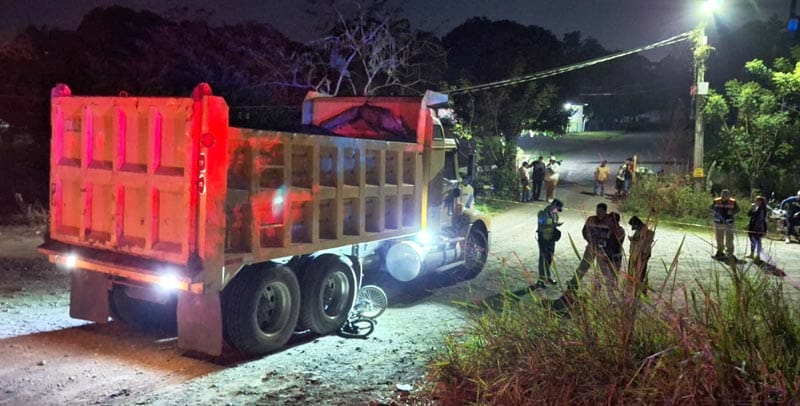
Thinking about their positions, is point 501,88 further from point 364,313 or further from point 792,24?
point 364,313

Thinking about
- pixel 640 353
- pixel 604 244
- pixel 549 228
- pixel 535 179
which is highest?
pixel 535 179

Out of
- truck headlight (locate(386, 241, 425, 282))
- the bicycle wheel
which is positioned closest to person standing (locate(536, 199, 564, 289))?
truck headlight (locate(386, 241, 425, 282))

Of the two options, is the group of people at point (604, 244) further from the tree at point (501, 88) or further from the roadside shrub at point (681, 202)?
the tree at point (501, 88)

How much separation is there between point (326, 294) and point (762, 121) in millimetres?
18225

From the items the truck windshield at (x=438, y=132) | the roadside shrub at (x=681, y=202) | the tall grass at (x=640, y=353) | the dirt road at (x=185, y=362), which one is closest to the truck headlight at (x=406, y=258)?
the dirt road at (x=185, y=362)

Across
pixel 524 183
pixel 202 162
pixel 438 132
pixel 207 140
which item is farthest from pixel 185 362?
pixel 524 183

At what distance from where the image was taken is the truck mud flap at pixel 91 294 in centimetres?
747

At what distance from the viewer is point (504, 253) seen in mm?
15234

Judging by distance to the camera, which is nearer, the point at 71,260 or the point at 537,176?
the point at 71,260

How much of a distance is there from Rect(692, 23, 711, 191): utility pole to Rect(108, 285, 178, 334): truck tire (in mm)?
17764

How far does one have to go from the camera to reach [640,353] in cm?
471

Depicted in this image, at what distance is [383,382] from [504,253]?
30.0 feet

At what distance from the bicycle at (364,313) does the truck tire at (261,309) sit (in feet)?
3.10

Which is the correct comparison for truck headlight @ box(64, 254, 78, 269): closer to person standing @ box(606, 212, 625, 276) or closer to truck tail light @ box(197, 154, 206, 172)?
truck tail light @ box(197, 154, 206, 172)
